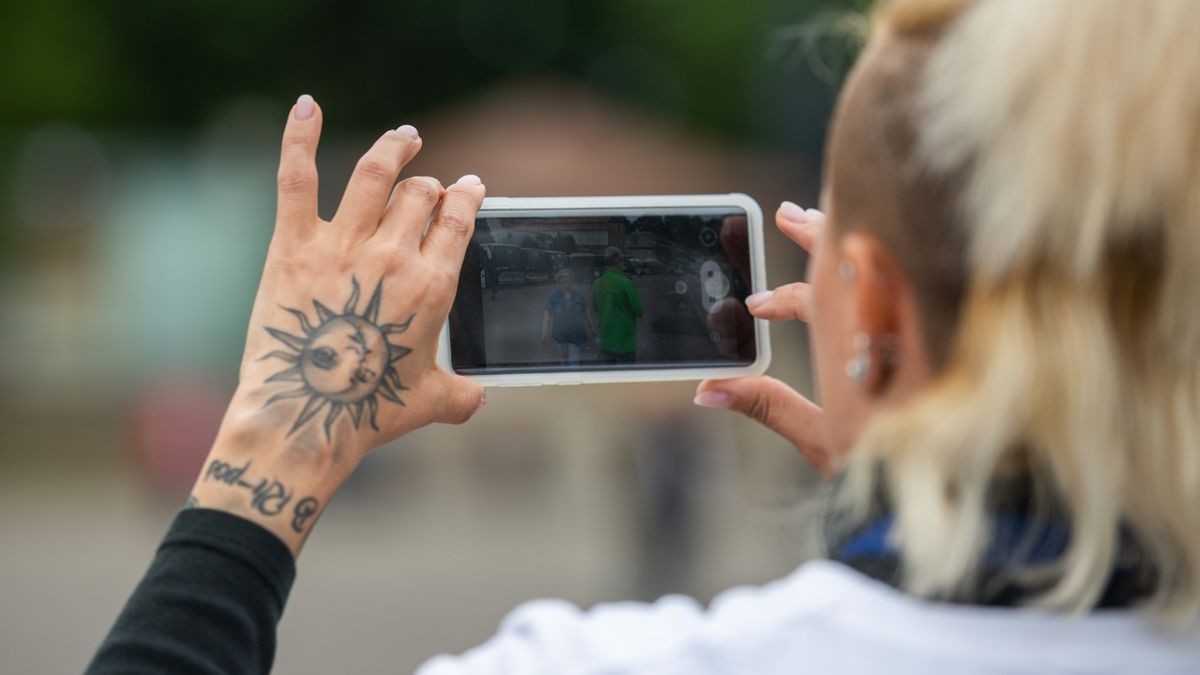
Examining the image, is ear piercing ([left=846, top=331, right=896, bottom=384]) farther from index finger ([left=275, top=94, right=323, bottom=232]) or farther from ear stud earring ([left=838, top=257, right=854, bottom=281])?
index finger ([left=275, top=94, right=323, bottom=232])

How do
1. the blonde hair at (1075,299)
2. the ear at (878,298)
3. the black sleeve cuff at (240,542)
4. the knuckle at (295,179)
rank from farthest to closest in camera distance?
the knuckle at (295,179) < the black sleeve cuff at (240,542) < the ear at (878,298) < the blonde hair at (1075,299)

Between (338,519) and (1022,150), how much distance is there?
508 inches

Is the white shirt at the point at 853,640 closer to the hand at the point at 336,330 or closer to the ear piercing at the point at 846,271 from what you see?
the ear piercing at the point at 846,271

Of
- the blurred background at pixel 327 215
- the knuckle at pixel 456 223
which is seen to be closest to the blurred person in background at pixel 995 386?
the knuckle at pixel 456 223

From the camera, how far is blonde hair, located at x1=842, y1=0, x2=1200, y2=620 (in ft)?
3.61

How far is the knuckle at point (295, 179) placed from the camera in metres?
1.69

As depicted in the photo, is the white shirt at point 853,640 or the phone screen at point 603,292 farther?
the phone screen at point 603,292

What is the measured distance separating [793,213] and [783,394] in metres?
0.32

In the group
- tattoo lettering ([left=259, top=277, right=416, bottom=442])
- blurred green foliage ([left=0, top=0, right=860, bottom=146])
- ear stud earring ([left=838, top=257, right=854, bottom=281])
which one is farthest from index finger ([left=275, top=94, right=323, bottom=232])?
blurred green foliage ([left=0, top=0, right=860, bottom=146])

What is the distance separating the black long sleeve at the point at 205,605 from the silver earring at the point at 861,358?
65 cm

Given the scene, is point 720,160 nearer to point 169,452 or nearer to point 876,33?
point 169,452

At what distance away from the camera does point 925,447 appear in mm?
1157

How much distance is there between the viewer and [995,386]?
1.13 meters

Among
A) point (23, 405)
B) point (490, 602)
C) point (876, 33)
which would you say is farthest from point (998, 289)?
point (23, 405)
